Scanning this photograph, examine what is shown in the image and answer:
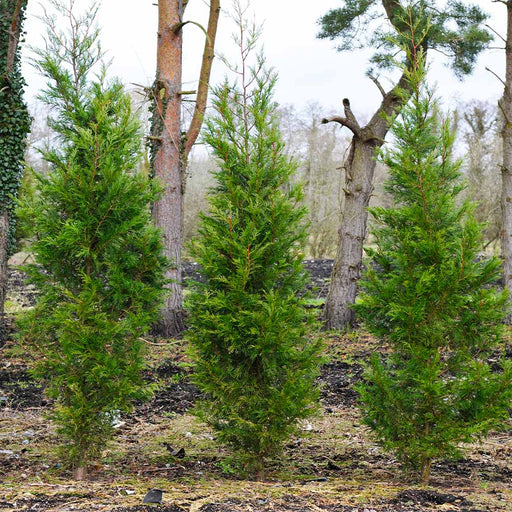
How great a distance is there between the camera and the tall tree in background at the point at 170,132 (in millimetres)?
9797

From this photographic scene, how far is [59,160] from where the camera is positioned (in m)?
4.45

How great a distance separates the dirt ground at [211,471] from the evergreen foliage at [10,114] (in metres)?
3.13

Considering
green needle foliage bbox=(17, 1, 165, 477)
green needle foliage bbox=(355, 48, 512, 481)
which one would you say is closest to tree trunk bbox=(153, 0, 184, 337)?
green needle foliage bbox=(17, 1, 165, 477)

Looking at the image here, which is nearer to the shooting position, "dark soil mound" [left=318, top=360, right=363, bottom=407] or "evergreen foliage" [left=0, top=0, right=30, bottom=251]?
"dark soil mound" [left=318, top=360, right=363, bottom=407]

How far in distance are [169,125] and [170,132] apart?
0.12m

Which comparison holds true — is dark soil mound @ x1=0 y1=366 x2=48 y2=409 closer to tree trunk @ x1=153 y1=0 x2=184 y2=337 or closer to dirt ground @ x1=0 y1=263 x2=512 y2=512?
dirt ground @ x1=0 y1=263 x2=512 y2=512

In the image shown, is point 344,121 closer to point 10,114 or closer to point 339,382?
point 339,382

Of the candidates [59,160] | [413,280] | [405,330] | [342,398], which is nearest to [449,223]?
[413,280]

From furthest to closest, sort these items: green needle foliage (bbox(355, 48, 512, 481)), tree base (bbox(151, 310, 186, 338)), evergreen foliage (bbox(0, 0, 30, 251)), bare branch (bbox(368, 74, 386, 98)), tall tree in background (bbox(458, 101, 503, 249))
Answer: tall tree in background (bbox(458, 101, 503, 249)) < tree base (bbox(151, 310, 186, 338)) < bare branch (bbox(368, 74, 386, 98)) < evergreen foliage (bbox(0, 0, 30, 251)) < green needle foliage (bbox(355, 48, 512, 481))

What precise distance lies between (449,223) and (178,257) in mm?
6577

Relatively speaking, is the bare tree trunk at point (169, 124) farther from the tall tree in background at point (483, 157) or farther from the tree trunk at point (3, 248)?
the tall tree in background at point (483, 157)

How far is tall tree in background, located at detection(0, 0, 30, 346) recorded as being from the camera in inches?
343

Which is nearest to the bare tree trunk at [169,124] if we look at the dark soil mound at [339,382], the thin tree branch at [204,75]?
the thin tree branch at [204,75]

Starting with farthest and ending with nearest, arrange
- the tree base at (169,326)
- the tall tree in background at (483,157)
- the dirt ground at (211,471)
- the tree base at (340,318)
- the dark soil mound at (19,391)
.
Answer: the tall tree in background at (483,157)
the tree base at (340,318)
the tree base at (169,326)
the dark soil mound at (19,391)
the dirt ground at (211,471)
